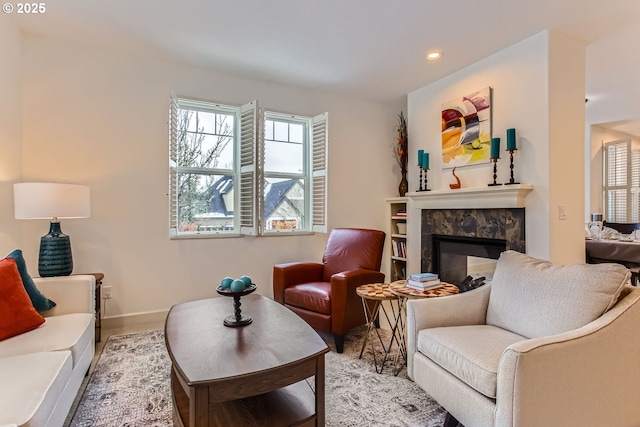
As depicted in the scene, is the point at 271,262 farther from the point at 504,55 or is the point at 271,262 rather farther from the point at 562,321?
the point at 504,55

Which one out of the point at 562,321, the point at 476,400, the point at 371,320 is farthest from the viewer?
the point at 371,320

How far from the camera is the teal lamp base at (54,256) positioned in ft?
8.02

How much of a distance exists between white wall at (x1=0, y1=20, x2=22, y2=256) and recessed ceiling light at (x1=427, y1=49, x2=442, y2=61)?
3.45 meters

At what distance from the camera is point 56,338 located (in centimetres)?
169

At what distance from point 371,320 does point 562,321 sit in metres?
1.23

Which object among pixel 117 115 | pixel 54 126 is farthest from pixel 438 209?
pixel 54 126

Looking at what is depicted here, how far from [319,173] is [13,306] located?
2.88 metres

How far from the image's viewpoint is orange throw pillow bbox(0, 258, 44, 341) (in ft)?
5.44

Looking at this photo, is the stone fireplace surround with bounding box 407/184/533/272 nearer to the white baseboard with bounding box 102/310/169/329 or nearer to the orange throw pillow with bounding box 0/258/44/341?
the white baseboard with bounding box 102/310/169/329

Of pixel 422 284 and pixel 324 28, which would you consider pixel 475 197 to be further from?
pixel 324 28

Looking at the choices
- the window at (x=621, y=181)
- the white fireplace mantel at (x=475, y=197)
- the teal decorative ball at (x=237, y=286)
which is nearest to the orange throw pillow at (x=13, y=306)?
the teal decorative ball at (x=237, y=286)

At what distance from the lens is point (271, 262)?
12.4 feet

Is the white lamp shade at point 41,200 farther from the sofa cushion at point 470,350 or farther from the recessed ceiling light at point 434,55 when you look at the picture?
the recessed ceiling light at point 434,55

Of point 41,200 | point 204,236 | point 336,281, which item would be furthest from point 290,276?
point 41,200
